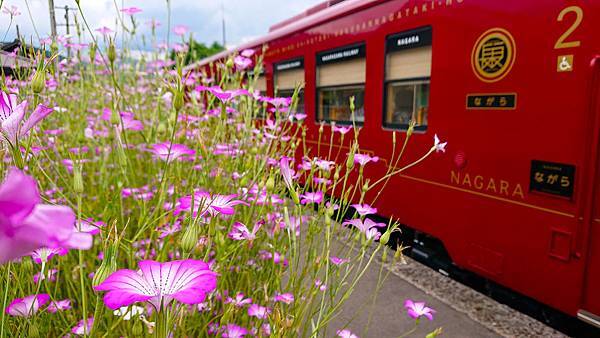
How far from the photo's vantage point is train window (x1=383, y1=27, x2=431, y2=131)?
11.1 feet

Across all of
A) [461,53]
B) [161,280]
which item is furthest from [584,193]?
[161,280]

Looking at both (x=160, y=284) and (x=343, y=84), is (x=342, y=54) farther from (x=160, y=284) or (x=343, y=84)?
(x=160, y=284)

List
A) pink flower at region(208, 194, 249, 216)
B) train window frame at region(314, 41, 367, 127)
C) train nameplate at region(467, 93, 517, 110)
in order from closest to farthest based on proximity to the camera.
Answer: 1. pink flower at region(208, 194, 249, 216)
2. train nameplate at region(467, 93, 517, 110)
3. train window frame at region(314, 41, 367, 127)

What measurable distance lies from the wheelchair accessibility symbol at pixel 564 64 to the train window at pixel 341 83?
1.81 m

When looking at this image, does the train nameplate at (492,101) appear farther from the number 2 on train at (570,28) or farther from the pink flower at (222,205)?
the pink flower at (222,205)

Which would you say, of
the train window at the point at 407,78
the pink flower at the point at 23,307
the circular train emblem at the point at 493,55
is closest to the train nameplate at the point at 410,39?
the train window at the point at 407,78

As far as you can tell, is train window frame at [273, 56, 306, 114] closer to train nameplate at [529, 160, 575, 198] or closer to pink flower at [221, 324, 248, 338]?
train nameplate at [529, 160, 575, 198]

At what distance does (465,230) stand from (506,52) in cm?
124

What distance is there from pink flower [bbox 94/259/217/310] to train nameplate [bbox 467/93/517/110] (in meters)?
2.56

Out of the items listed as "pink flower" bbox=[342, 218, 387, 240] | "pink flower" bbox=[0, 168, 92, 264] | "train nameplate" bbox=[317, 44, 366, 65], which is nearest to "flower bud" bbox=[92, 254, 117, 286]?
"pink flower" bbox=[0, 168, 92, 264]

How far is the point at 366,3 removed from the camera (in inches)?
152

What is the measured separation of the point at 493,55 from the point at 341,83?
1794mm

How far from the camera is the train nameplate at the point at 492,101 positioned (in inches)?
107

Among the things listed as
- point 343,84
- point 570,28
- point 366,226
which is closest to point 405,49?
point 343,84
